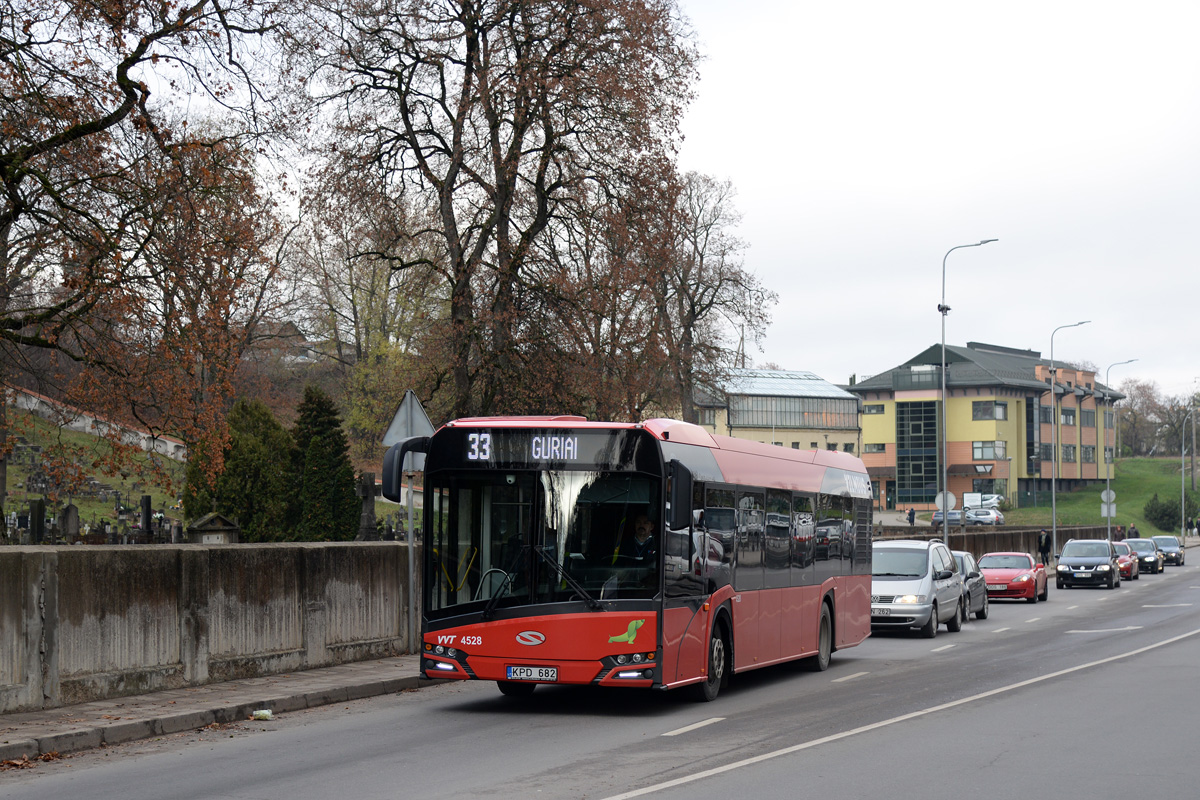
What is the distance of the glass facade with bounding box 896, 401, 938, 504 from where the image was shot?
372ft

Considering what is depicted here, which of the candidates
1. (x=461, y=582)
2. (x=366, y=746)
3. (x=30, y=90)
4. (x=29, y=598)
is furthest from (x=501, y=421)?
(x=30, y=90)

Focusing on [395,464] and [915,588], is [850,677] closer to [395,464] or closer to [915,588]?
[395,464]

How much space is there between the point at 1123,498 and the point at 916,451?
Result: 2518 centimetres

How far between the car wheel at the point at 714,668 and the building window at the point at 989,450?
103204 mm

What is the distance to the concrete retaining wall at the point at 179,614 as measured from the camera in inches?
468

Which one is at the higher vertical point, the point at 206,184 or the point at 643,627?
the point at 206,184

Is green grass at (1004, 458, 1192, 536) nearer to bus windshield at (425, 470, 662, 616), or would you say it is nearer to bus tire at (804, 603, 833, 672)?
bus tire at (804, 603, 833, 672)

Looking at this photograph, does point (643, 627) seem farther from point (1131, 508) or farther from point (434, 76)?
point (1131, 508)

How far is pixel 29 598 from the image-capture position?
1185 centimetres

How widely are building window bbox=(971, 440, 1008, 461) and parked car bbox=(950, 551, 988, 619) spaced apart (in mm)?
86273

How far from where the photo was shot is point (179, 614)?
1370 centimetres

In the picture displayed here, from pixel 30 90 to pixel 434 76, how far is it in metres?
13.6

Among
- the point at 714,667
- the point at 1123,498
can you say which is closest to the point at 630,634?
the point at 714,667

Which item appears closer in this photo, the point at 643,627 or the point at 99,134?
the point at 643,627
